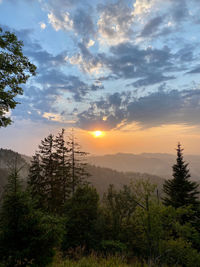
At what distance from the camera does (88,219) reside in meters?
16.4

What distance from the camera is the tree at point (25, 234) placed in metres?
6.19

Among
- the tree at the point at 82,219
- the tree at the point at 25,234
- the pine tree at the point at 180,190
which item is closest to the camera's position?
the tree at the point at 25,234

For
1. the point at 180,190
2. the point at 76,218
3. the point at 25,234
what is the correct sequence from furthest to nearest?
the point at 180,190, the point at 76,218, the point at 25,234

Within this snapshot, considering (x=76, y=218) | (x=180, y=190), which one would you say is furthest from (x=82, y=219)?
(x=180, y=190)

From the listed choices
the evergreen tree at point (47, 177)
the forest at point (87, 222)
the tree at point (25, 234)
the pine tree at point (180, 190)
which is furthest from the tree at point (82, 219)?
the pine tree at point (180, 190)

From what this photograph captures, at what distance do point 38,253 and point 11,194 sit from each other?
258 cm

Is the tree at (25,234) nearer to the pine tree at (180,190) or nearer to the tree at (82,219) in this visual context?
the tree at (82,219)

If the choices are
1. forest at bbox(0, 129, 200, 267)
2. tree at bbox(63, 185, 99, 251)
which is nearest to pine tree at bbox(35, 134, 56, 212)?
forest at bbox(0, 129, 200, 267)

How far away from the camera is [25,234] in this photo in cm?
655

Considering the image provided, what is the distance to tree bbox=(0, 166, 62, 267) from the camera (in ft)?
20.3

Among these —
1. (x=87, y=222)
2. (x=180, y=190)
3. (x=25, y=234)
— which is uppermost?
(x=25, y=234)

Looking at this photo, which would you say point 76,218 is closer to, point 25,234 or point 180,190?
point 25,234

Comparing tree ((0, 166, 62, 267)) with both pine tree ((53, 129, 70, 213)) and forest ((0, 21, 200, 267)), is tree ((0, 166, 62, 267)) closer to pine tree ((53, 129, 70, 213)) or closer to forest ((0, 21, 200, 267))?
forest ((0, 21, 200, 267))

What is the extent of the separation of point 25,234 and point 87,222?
10.8m
